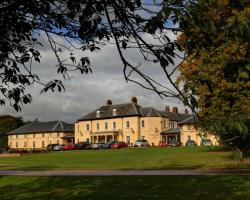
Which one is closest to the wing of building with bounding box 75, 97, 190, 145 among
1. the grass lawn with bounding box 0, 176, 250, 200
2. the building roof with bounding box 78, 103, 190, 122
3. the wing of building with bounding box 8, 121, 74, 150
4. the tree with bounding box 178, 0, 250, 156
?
the building roof with bounding box 78, 103, 190, 122

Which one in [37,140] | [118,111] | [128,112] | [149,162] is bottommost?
[149,162]

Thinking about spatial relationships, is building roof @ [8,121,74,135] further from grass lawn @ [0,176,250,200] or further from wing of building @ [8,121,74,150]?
grass lawn @ [0,176,250,200]

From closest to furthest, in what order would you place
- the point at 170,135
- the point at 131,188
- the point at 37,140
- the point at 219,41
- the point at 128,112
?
the point at 219,41 → the point at 131,188 → the point at 170,135 → the point at 128,112 → the point at 37,140

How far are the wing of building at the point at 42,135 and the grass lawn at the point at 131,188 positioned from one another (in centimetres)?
10237

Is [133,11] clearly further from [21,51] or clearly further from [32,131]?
[32,131]

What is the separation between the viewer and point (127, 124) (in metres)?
113

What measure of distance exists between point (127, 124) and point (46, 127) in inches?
1033

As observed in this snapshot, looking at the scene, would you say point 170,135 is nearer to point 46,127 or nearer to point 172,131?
point 172,131

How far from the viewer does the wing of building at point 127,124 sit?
111m

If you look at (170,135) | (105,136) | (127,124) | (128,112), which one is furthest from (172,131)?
(105,136)

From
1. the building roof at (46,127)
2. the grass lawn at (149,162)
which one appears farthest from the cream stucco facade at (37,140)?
the grass lawn at (149,162)

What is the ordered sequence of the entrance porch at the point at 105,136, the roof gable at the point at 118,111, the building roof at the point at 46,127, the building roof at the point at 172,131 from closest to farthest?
1. the building roof at the point at 172,131
2. the roof gable at the point at 118,111
3. the entrance porch at the point at 105,136
4. the building roof at the point at 46,127

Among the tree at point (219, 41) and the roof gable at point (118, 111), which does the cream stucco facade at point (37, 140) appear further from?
the tree at point (219, 41)

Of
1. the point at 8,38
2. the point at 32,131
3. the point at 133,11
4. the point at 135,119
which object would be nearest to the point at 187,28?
the point at 133,11
